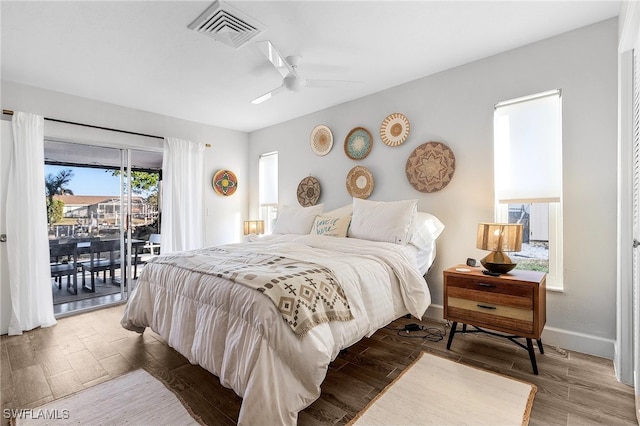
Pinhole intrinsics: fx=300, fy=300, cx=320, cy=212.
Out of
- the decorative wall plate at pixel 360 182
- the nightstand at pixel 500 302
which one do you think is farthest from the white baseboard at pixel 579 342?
the decorative wall plate at pixel 360 182

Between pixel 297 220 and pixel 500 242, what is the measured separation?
7.16 feet

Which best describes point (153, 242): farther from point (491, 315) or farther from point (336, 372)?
point (491, 315)

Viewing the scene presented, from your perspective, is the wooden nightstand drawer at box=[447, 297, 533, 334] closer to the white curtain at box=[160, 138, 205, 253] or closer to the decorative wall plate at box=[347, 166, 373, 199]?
the decorative wall plate at box=[347, 166, 373, 199]

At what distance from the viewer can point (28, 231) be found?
10.1 ft

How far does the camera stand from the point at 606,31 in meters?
2.28

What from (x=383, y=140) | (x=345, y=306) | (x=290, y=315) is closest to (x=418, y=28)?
(x=383, y=140)

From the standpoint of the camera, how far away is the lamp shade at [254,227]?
A: 15.6ft

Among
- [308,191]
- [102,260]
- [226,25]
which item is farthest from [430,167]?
[102,260]

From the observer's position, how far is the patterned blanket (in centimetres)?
155

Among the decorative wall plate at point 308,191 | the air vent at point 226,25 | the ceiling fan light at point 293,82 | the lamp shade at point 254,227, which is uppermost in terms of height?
the air vent at point 226,25

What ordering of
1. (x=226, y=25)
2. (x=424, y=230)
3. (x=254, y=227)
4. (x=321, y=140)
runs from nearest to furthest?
(x=226, y=25) < (x=424, y=230) < (x=321, y=140) < (x=254, y=227)

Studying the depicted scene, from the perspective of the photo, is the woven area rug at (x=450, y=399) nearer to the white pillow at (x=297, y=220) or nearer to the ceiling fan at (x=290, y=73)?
the white pillow at (x=297, y=220)

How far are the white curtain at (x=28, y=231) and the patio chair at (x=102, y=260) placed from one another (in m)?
0.66

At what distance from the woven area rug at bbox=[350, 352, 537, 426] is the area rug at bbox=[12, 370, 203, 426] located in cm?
104
